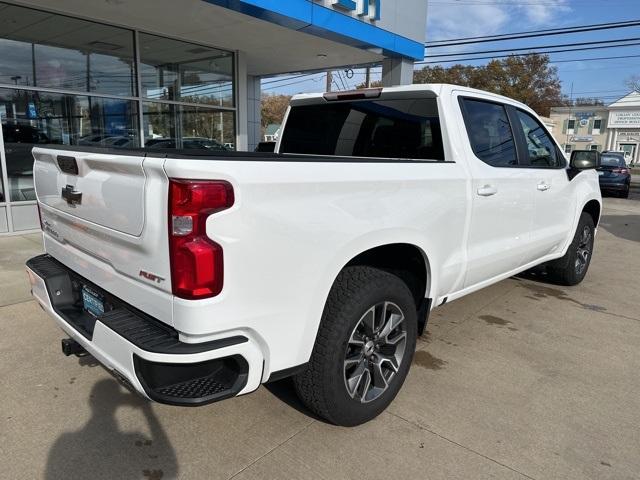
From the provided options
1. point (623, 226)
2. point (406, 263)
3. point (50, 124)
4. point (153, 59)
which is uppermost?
point (153, 59)

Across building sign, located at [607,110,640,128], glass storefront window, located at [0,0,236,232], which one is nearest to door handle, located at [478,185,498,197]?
glass storefront window, located at [0,0,236,232]

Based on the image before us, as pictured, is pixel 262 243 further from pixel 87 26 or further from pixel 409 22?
pixel 409 22

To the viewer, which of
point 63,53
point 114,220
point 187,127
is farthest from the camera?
point 187,127

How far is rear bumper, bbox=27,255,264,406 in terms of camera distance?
1924mm

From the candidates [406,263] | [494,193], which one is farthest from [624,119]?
[406,263]

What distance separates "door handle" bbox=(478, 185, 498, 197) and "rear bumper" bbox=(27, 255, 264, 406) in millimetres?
2006

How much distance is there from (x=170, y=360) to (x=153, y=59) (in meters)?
Result: 9.49

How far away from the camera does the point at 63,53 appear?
28.2 feet

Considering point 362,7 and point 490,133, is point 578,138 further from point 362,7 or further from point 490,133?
point 490,133

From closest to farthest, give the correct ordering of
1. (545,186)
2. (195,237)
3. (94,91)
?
(195,237), (545,186), (94,91)

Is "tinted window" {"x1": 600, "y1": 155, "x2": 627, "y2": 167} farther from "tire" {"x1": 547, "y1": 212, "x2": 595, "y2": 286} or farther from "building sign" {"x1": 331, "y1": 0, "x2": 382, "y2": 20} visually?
"tire" {"x1": 547, "y1": 212, "x2": 595, "y2": 286}

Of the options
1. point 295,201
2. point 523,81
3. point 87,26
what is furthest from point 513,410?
point 523,81

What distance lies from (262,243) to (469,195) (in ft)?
5.76

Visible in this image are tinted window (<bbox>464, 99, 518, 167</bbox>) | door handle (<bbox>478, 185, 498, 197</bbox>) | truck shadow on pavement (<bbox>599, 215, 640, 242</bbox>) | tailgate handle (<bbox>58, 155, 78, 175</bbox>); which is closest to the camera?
tailgate handle (<bbox>58, 155, 78, 175</bbox>)
